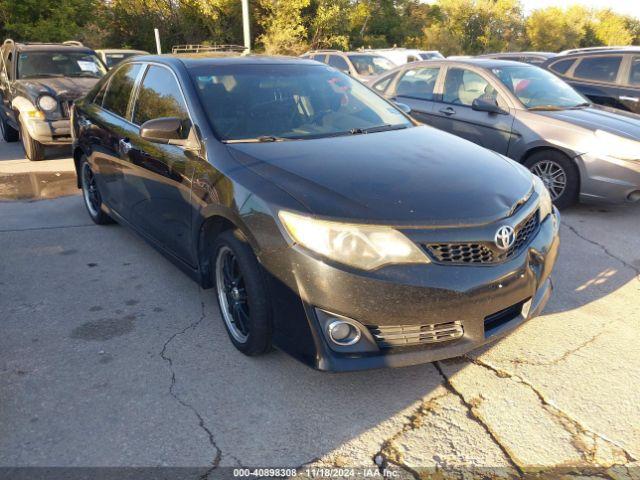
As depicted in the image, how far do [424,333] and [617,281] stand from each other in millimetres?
2363

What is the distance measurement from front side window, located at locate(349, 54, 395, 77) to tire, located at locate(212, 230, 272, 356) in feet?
38.4

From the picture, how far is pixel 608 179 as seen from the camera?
213 inches

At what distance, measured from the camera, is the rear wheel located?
8.41 meters

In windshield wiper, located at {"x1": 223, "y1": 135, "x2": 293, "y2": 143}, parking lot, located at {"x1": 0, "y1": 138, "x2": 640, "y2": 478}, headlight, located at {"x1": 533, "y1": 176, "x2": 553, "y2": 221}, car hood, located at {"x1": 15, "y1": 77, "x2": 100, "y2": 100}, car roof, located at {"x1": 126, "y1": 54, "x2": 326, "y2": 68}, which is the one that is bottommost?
parking lot, located at {"x1": 0, "y1": 138, "x2": 640, "y2": 478}

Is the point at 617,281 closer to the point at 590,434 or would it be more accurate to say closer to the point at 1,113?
the point at 590,434

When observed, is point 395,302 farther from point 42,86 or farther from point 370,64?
point 370,64

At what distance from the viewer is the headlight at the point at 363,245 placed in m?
2.44

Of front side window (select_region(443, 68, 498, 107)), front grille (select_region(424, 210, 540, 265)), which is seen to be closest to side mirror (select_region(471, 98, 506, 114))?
front side window (select_region(443, 68, 498, 107))

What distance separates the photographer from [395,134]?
371 centimetres

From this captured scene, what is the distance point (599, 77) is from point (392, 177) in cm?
704

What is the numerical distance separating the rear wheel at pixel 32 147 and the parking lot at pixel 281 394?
5.08 metres

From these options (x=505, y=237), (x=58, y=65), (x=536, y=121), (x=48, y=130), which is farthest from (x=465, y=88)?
(x=58, y=65)

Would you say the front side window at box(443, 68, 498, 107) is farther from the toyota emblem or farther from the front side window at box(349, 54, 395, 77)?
the front side window at box(349, 54, 395, 77)

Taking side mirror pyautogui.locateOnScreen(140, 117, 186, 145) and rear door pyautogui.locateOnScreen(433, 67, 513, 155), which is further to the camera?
rear door pyautogui.locateOnScreen(433, 67, 513, 155)
